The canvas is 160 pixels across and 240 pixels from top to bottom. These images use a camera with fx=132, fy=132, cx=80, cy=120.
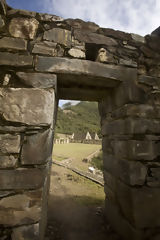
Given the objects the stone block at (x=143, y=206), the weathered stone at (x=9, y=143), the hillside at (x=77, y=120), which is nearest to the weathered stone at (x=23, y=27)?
the weathered stone at (x=9, y=143)

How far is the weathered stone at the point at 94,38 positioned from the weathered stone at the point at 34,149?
1.54 meters

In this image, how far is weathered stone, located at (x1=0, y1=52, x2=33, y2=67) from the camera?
1.65 meters

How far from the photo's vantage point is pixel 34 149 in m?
1.55

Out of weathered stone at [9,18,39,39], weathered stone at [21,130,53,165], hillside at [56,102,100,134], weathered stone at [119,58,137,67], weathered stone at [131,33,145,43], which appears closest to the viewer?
weathered stone at [21,130,53,165]

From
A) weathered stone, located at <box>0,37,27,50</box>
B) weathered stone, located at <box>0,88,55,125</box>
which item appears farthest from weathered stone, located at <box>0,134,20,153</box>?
weathered stone, located at <box>0,37,27,50</box>

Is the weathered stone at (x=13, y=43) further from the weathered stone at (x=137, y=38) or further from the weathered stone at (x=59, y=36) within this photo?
the weathered stone at (x=137, y=38)

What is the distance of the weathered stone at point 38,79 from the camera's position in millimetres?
1666

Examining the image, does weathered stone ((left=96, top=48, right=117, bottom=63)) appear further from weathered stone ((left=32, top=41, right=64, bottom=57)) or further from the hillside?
the hillside

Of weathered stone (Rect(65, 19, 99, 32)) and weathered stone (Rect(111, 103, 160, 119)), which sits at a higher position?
weathered stone (Rect(65, 19, 99, 32))

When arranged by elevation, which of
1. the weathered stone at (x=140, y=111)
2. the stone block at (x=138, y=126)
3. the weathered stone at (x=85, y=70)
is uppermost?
the weathered stone at (x=85, y=70)

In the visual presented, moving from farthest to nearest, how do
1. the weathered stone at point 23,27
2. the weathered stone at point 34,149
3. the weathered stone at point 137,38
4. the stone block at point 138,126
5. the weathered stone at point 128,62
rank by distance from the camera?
the weathered stone at point 137,38, the weathered stone at point 128,62, the stone block at point 138,126, the weathered stone at point 23,27, the weathered stone at point 34,149

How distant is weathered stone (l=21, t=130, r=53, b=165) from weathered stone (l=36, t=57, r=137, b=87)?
0.88m

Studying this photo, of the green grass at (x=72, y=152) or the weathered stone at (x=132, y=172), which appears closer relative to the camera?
the weathered stone at (x=132, y=172)

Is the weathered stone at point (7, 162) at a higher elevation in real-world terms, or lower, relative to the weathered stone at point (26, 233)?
higher
